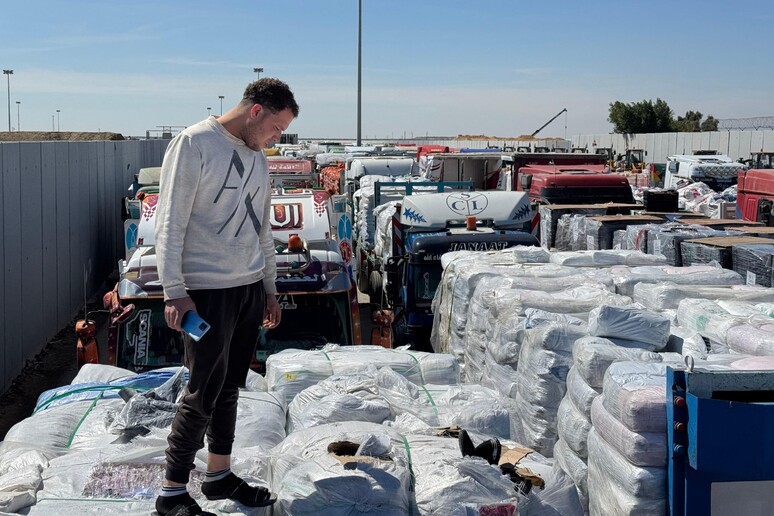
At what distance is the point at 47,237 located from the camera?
43.9ft

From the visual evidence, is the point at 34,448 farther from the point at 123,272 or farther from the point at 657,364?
the point at 123,272

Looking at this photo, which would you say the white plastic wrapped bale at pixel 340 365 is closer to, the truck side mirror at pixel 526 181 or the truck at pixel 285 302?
the truck at pixel 285 302

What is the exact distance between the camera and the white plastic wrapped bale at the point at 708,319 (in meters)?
5.34

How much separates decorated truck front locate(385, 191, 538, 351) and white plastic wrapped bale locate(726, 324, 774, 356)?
5678 millimetres

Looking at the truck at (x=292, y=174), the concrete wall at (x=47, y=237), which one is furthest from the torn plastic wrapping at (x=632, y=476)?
the truck at (x=292, y=174)

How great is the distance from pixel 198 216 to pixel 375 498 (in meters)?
1.26

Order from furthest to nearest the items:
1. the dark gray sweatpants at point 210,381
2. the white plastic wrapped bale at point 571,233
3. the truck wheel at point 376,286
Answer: the truck wheel at point 376,286 < the white plastic wrapped bale at point 571,233 < the dark gray sweatpants at point 210,381

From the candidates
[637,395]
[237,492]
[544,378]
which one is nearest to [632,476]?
[637,395]

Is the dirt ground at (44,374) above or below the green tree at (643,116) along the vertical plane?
below

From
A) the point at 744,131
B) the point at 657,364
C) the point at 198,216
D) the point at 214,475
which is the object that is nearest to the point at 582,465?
the point at 657,364

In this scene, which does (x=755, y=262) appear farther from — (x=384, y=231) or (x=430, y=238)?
(x=384, y=231)

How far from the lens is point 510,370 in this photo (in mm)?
6570

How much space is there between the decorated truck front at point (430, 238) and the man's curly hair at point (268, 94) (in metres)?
7.07

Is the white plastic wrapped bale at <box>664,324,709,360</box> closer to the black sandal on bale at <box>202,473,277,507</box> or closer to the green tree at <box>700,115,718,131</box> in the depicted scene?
the black sandal on bale at <box>202,473,277,507</box>
